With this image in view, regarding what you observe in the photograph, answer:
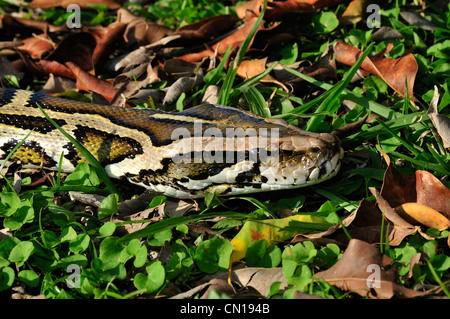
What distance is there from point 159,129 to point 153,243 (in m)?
1.14

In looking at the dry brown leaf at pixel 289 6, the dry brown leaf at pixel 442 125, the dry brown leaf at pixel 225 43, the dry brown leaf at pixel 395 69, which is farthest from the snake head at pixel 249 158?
the dry brown leaf at pixel 289 6

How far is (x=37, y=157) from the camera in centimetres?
482

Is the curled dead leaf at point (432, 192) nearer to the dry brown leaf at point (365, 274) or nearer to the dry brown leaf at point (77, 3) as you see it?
the dry brown leaf at point (365, 274)

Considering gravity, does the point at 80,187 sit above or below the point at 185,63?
below

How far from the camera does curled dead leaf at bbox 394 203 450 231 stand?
370 centimetres

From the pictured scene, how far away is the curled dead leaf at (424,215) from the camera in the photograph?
3.70 m

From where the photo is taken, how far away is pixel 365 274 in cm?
338

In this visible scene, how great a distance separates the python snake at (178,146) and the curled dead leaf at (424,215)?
2.18 feet

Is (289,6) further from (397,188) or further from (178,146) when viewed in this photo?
(397,188)

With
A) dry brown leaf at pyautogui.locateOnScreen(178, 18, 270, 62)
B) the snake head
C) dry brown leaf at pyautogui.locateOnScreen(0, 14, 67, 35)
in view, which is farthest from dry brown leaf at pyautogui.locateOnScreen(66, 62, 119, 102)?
the snake head
